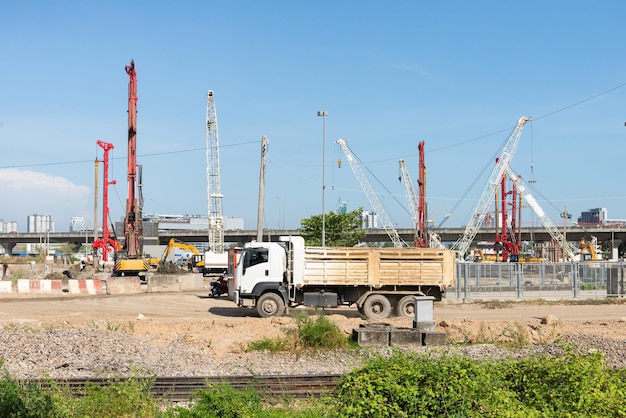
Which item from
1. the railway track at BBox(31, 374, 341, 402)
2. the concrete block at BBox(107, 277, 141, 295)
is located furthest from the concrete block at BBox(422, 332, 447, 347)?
the concrete block at BBox(107, 277, 141, 295)

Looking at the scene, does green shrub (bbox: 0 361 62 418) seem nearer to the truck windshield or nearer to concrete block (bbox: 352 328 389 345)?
concrete block (bbox: 352 328 389 345)

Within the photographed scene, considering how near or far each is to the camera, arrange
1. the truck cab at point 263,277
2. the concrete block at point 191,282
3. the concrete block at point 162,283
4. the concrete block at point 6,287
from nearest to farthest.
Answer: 1. the truck cab at point 263,277
2. the concrete block at point 6,287
3. the concrete block at point 162,283
4. the concrete block at point 191,282

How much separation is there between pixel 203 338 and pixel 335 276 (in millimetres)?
7063

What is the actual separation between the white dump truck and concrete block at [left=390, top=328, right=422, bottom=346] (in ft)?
19.7

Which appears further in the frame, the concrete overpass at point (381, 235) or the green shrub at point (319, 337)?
the concrete overpass at point (381, 235)

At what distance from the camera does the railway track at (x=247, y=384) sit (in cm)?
1298

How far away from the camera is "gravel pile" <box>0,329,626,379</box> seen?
1603 centimetres

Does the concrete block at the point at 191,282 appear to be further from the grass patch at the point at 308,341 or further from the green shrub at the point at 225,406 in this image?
the green shrub at the point at 225,406

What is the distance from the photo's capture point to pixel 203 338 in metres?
20.9

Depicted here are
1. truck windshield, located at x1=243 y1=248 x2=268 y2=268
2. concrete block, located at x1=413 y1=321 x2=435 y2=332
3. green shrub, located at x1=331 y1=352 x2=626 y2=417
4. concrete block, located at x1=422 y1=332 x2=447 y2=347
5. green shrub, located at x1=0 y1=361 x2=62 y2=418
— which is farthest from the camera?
truck windshield, located at x1=243 y1=248 x2=268 y2=268

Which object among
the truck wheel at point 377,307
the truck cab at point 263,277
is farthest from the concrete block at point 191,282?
the truck wheel at point 377,307

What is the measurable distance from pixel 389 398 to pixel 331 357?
33.4 ft

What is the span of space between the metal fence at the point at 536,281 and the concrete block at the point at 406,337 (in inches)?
707

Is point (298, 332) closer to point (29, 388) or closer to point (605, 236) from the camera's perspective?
point (29, 388)
